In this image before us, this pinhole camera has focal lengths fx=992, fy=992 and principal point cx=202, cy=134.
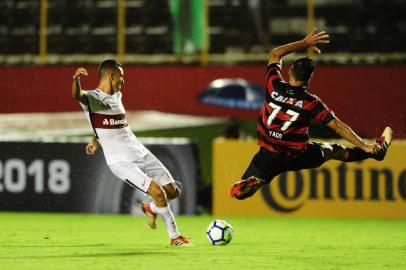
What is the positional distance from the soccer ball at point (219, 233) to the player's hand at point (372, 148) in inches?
64.0

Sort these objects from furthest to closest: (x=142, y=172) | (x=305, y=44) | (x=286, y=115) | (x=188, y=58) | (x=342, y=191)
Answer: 1. (x=188, y=58)
2. (x=342, y=191)
3. (x=142, y=172)
4. (x=286, y=115)
5. (x=305, y=44)

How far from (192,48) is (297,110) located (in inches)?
372

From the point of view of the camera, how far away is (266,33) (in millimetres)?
19125

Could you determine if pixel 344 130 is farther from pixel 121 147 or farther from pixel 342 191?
pixel 342 191

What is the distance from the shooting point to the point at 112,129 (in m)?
10.4

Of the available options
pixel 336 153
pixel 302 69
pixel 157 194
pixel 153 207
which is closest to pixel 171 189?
pixel 153 207

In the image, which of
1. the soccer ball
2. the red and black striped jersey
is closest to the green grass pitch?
the soccer ball

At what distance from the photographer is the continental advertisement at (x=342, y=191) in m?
15.2

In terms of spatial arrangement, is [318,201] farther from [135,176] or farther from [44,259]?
[44,259]

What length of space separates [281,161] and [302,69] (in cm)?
102

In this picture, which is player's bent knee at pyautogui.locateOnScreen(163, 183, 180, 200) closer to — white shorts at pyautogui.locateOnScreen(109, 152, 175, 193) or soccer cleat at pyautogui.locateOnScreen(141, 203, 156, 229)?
white shorts at pyautogui.locateOnScreen(109, 152, 175, 193)

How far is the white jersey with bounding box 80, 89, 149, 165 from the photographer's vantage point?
1031cm

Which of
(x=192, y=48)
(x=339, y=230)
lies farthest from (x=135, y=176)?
(x=192, y=48)

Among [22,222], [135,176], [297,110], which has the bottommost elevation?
[22,222]
